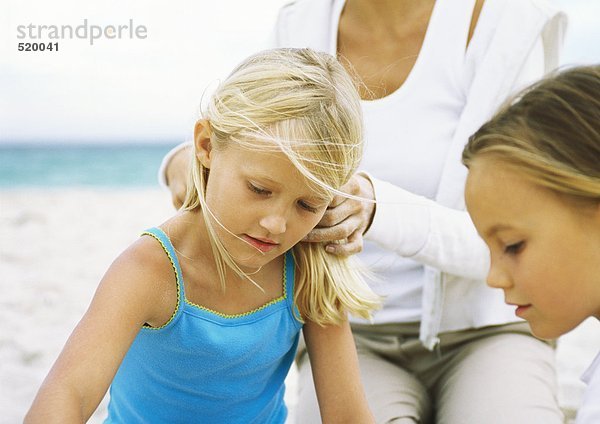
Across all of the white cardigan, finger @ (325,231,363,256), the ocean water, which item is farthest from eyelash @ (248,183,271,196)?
the ocean water

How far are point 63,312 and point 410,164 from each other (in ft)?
9.78

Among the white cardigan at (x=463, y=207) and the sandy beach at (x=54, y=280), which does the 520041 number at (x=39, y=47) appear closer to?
the white cardigan at (x=463, y=207)

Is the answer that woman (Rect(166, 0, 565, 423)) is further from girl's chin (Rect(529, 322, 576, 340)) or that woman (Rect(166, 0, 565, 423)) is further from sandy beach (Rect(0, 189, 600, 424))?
sandy beach (Rect(0, 189, 600, 424))

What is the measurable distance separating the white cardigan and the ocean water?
39.7 ft

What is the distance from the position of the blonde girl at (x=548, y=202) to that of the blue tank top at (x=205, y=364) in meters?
0.50

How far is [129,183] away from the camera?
14.0 meters

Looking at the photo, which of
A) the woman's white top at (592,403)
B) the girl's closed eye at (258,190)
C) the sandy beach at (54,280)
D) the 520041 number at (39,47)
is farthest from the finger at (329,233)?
the sandy beach at (54,280)

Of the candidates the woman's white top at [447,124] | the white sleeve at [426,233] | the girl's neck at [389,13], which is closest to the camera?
the white sleeve at [426,233]

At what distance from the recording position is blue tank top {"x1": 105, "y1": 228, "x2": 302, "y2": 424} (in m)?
1.58

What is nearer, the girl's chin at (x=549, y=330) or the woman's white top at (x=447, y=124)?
the girl's chin at (x=549, y=330)

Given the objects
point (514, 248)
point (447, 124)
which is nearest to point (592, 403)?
point (514, 248)

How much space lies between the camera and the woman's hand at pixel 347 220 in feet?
5.42

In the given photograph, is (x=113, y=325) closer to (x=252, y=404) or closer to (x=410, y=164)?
(x=252, y=404)

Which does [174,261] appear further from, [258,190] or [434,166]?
[434,166]
